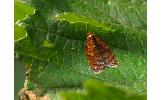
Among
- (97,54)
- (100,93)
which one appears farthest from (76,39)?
(100,93)

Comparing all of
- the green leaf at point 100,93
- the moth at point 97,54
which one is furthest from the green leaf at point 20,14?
the green leaf at point 100,93

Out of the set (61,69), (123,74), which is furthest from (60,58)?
(123,74)

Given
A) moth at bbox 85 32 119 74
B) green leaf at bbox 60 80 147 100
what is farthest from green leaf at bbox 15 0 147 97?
green leaf at bbox 60 80 147 100

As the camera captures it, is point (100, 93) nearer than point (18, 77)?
Yes

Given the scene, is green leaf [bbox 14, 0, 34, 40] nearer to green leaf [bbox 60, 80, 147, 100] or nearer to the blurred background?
the blurred background

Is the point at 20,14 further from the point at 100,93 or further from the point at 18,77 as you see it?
the point at 100,93

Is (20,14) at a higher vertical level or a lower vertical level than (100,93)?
higher
